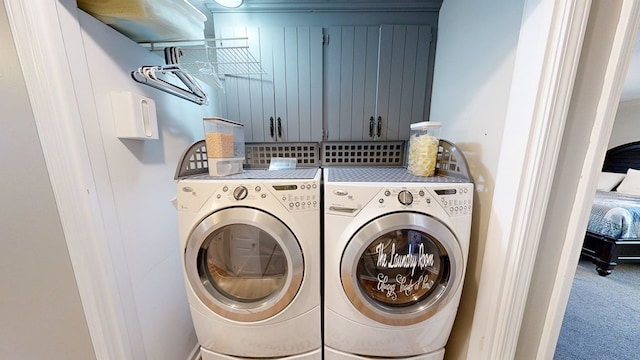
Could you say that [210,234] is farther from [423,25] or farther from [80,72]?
[423,25]

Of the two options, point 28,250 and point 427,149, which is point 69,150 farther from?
point 427,149

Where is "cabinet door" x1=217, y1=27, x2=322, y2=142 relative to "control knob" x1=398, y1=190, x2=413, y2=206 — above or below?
above

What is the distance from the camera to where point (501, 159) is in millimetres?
790

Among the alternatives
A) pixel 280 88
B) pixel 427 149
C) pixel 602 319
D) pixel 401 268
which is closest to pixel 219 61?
pixel 280 88

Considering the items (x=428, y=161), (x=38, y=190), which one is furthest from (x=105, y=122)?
(x=428, y=161)

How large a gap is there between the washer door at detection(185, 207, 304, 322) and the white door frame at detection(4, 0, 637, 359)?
315 mm

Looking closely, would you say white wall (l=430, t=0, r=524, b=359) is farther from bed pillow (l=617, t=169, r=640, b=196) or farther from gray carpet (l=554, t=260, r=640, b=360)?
bed pillow (l=617, t=169, r=640, b=196)

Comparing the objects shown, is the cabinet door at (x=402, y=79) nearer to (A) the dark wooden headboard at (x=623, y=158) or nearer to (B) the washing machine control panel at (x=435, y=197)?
(B) the washing machine control panel at (x=435, y=197)

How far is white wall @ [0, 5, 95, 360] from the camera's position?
60cm

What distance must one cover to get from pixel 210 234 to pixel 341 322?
2.27 feet

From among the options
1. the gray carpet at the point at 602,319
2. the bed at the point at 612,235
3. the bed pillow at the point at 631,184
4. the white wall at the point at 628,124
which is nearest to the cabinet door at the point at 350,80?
the gray carpet at the point at 602,319

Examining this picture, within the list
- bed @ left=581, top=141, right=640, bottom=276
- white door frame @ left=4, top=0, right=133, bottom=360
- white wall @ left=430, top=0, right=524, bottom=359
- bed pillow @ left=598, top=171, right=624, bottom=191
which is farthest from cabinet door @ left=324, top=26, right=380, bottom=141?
bed pillow @ left=598, top=171, right=624, bottom=191

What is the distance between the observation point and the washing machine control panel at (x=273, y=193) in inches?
31.7

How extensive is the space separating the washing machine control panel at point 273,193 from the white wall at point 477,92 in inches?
31.8
